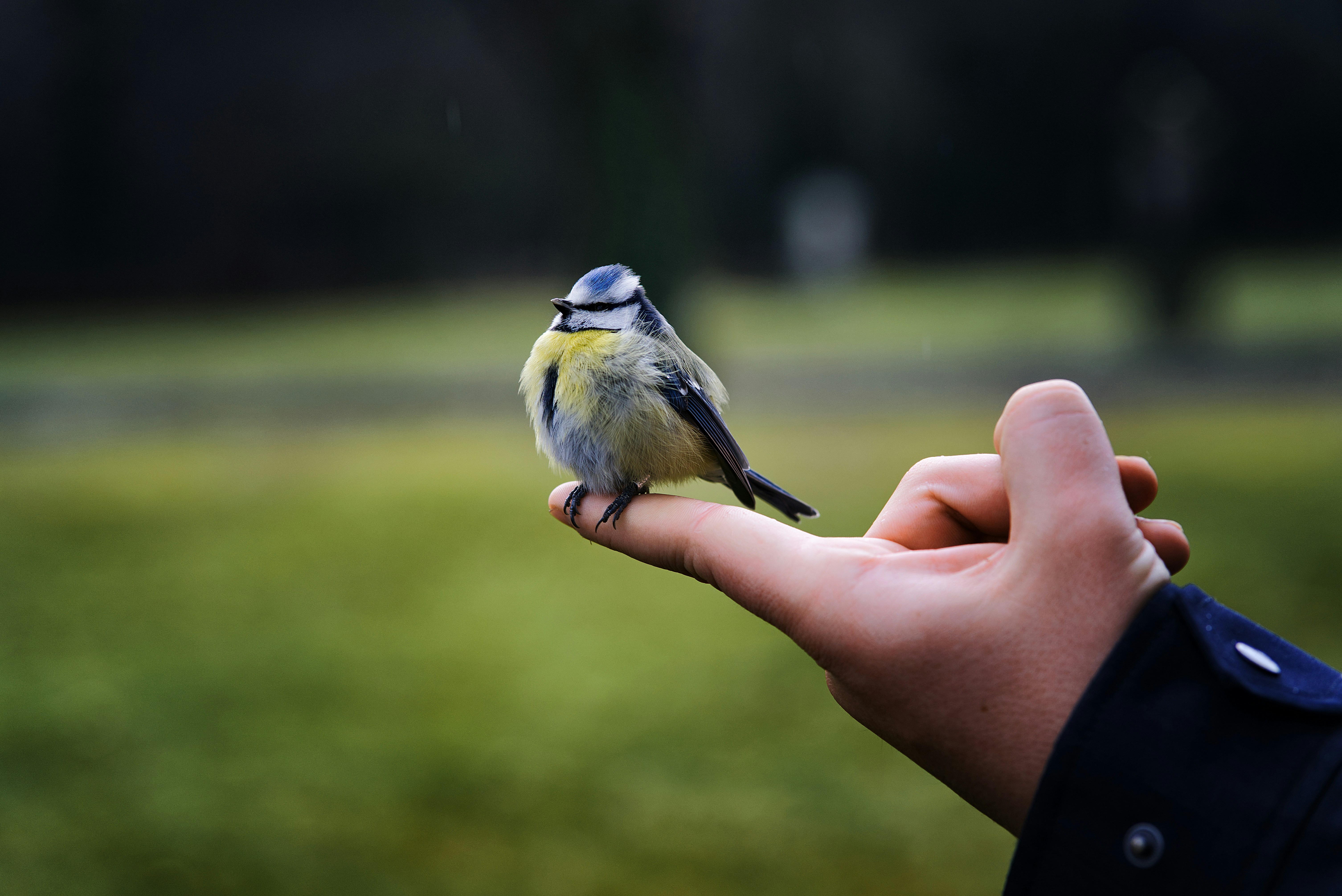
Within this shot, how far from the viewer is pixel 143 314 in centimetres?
741

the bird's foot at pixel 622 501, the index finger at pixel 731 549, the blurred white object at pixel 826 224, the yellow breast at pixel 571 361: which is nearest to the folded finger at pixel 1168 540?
the index finger at pixel 731 549

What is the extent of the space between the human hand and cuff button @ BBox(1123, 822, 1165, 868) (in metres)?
0.11

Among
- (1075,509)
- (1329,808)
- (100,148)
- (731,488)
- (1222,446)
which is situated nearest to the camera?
(1329,808)

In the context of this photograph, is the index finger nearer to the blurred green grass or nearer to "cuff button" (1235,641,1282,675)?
"cuff button" (1235,641,1282,675)

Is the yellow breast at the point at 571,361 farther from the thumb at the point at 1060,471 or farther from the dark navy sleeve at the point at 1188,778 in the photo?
the dark navy sleeve at the point at 1188,778

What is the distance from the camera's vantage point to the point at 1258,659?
838 mm

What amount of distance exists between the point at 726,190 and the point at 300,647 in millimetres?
6843

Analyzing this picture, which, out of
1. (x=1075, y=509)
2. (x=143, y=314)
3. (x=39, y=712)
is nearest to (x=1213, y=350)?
(x=1075, y=509)

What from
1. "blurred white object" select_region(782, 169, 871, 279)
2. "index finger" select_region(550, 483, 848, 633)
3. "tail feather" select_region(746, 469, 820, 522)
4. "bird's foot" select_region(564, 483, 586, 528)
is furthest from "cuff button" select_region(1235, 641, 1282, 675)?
"blurred white object" select_region(782, 169, 871, 279)

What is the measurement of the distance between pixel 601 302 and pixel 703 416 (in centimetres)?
26

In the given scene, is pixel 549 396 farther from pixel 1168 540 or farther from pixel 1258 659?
pixel 1258 659

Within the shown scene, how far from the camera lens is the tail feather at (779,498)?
1.65 metres

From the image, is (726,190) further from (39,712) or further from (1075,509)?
(1075,509)

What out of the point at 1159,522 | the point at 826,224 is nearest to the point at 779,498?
the point at 1159,522
